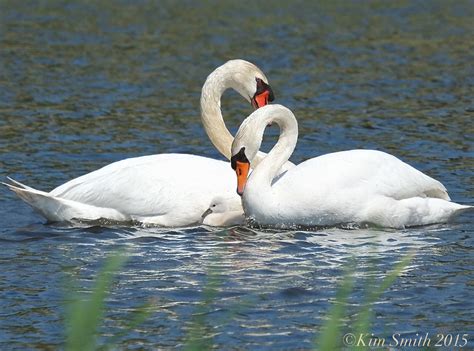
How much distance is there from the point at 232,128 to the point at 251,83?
4.22m

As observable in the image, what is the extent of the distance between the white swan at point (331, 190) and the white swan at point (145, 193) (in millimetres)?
364

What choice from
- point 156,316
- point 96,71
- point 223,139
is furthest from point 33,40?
point 156,316

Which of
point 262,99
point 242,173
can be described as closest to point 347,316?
point 242,173

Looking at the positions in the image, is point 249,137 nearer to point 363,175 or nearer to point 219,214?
point 219,214

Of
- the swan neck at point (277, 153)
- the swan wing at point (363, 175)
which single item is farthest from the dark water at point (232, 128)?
the swan neck at point (277, 153)

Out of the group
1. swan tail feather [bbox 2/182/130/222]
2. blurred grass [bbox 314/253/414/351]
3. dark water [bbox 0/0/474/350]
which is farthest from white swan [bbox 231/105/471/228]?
blurred grass [bbox 314/253/414/351]

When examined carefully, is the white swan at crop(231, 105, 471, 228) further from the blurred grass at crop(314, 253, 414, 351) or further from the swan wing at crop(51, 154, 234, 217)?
the blurred grass at crop(314, 253, 414, 351)

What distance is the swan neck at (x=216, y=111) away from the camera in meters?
12.1

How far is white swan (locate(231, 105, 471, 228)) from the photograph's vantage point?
1030 cm

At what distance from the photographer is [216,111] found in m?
12.2

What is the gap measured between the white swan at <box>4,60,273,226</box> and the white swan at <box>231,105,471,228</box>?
36cm

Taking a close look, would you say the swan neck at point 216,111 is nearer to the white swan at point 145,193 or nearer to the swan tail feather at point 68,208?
the white swan at point 145,193

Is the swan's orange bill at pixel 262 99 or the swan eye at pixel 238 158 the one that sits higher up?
the swan's orange bill at pixel 262 99

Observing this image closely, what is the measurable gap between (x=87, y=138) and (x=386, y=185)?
5.51m
